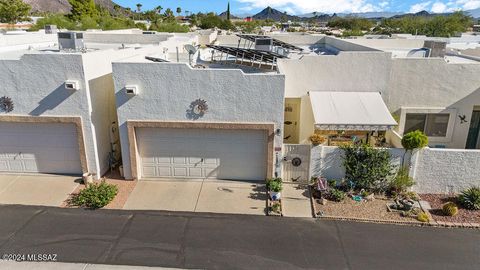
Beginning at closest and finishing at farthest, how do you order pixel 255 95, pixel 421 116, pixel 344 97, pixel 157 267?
pixel 157 267, pixel 255 95, pixel 344 97, pixel 421 116

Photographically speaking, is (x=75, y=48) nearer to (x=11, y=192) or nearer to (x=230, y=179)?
(x=11, y=192)

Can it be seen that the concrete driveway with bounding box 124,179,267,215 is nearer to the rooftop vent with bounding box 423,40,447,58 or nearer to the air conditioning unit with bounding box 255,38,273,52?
the air conditioning unit with bounding box 255,38,273,52

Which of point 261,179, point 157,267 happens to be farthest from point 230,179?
point 157,267

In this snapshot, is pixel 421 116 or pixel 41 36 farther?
pixel 41 36

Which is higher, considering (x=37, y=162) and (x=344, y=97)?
(x=344, y=97)

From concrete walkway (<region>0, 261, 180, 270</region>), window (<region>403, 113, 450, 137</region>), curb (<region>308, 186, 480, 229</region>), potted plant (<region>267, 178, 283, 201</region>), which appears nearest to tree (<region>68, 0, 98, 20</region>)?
potted plant (<region>267, 178, 283, 201</region>)

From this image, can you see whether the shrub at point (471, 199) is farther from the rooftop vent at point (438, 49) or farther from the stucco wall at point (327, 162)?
the rooftop vent at point (438, 49)
